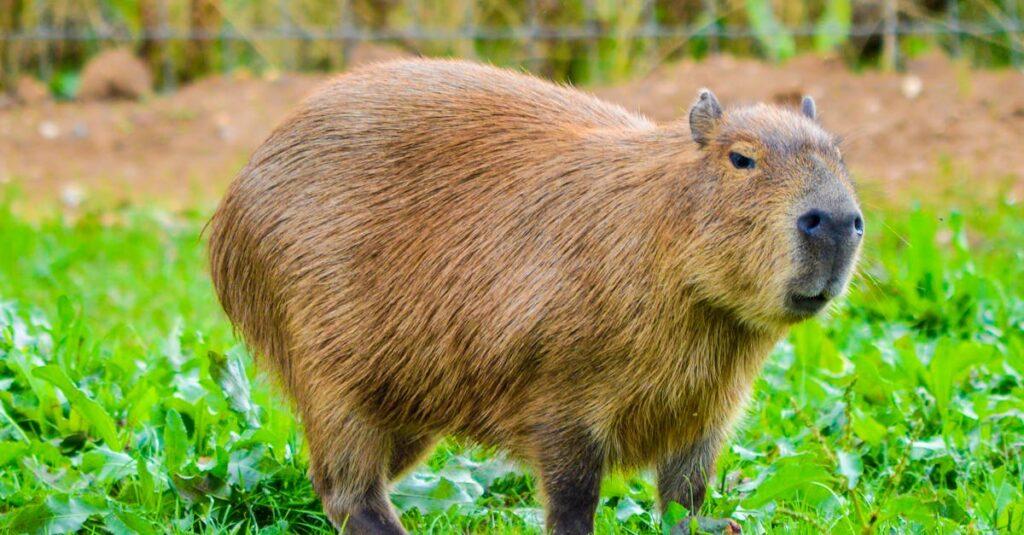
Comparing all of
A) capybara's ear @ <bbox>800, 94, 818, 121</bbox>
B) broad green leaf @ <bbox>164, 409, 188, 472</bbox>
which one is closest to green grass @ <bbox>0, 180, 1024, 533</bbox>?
broad green leaf @ <bbox>164, 409, 188, 472</bbox>

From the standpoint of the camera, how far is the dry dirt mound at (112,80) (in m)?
9.17

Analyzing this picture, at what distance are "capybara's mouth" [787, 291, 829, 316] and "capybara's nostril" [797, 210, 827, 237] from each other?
136mm

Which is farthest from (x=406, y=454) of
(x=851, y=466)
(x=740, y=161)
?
(x=740, y=161)

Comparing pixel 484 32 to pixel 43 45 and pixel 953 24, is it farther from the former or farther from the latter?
pixel 43 45

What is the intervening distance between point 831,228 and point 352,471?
1.35 metres

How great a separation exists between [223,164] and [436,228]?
4932 millimetres

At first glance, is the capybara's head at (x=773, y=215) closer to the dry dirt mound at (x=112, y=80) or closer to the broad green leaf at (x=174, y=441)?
the broad green leaf at (x=174, y=441)

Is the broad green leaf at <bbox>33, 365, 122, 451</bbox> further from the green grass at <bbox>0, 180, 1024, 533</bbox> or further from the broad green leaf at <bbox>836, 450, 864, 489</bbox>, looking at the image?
the broad green leaf at <bbox>836, 450, 864, 489</bbox>

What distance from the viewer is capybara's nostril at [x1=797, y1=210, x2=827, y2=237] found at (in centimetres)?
282

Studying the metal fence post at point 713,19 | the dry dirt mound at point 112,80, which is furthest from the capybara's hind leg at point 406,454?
the dry dirt mound at point 112,80

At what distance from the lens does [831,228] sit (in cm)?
281

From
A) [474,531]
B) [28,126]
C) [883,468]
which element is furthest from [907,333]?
[28,126]

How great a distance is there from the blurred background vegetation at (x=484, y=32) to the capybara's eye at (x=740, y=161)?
5889 millimetres

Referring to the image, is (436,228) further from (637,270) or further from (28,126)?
(28,126)
